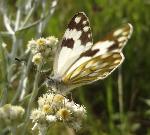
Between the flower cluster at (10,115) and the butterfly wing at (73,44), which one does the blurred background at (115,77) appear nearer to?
the butterfly wing at (73,44)

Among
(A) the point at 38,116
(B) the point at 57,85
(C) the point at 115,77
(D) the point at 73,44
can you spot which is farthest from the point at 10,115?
(C) the point at 115,77

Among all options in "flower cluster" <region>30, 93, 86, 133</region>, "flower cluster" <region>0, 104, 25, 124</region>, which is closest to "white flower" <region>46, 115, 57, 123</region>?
"flower cluster" <region>30, 93, 86, 133</region>

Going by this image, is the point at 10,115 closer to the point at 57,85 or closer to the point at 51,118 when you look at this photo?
the point at 51,118

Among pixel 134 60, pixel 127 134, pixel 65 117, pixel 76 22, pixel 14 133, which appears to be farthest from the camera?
pixel 134 60

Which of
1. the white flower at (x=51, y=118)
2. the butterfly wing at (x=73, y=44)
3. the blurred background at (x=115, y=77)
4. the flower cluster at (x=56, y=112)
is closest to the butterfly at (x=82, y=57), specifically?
the butterfly wing at (x=73, y=44)

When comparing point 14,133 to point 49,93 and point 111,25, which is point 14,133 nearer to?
point 49,93


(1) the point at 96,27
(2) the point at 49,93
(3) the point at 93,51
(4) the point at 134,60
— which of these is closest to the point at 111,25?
(1) the point at 96,27

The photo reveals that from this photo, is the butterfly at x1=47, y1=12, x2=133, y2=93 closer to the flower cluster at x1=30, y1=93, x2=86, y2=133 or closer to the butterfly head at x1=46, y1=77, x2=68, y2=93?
the butterfly head at x1=46, y1=77, x2=68, y2=93
